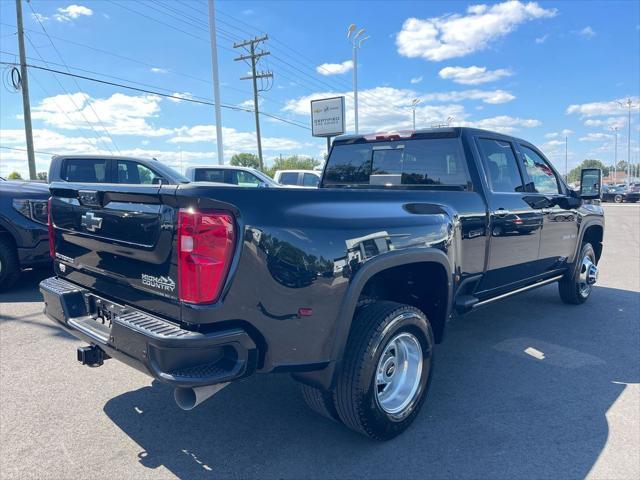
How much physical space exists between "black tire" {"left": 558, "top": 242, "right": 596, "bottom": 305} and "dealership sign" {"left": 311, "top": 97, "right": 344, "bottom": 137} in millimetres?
19801

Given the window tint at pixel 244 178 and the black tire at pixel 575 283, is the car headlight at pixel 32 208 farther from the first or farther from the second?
the black tire at pixel 575 283

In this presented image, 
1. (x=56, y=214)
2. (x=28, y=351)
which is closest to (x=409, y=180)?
(x=56, y=214)

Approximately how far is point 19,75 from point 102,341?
2093 centimetres

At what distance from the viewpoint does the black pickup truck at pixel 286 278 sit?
2.13m

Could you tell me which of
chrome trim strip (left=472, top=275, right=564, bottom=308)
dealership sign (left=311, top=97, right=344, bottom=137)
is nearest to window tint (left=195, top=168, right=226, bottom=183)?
chrome trim strip (left=472, top=275, right=564, bottom=308)

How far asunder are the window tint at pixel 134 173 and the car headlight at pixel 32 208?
89.1 inches

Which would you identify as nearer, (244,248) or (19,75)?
(244,248)

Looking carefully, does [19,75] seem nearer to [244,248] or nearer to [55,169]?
[55,169]

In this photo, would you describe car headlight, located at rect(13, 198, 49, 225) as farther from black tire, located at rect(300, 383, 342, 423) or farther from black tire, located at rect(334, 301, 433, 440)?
black tire, located at rect(334, 301, 433, 440)

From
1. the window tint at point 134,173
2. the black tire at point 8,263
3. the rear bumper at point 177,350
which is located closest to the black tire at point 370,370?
the rear bumper at point 177,350

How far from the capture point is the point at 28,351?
4.28m

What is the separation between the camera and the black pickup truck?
213 cm

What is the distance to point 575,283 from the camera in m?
5.64

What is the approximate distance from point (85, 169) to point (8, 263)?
8.99 ft
